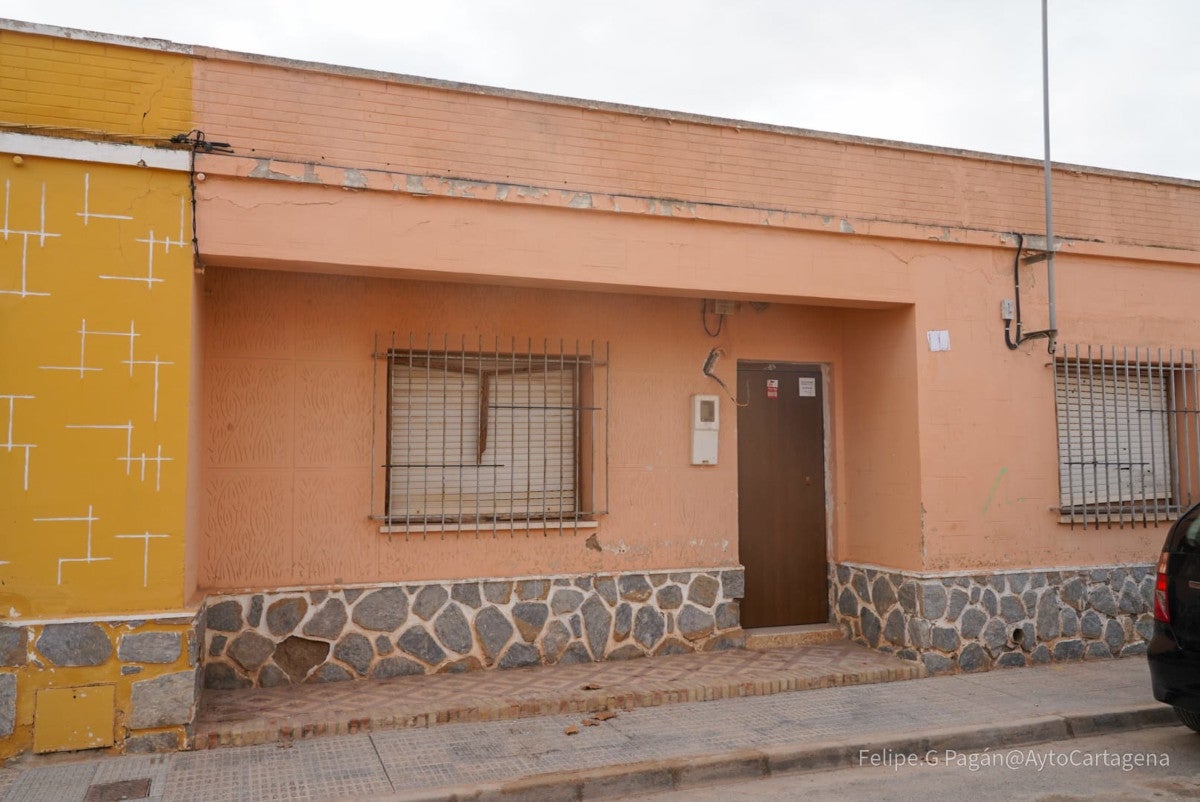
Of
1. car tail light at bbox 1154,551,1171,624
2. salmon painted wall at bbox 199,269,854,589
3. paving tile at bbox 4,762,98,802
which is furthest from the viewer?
salmon painted wall at bbox 199,269,854,589

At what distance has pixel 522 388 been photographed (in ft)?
24.3

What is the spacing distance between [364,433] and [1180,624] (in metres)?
5.57

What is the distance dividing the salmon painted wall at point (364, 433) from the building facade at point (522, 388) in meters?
0.03

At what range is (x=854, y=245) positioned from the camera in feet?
23.9

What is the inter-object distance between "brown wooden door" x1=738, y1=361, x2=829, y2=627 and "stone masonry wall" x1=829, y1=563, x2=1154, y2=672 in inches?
13.2

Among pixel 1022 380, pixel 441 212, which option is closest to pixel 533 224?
pixel 441 212

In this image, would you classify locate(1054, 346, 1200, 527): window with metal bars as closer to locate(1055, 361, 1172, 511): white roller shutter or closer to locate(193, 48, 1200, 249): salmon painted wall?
locate(1055, 361, 1172, 511): white roller shutter

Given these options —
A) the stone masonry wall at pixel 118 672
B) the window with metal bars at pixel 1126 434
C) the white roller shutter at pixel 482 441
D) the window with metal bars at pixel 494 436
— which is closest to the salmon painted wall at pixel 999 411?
the window with metal bars at pixel 1126 434

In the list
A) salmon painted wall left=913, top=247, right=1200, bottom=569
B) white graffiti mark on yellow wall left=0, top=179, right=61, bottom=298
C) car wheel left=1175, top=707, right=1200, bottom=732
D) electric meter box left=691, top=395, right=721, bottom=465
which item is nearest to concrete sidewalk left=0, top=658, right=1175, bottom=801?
car wheel left=1175, top=707, right=1200, bottom=732

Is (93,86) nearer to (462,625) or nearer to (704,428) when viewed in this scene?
(462,625)

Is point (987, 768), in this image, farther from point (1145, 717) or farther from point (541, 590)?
point (541, 590)

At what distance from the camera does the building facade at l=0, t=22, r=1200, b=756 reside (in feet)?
17.6

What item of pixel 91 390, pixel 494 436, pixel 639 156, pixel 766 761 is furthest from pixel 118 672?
pixel 639 156

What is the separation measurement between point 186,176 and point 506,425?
117 inches
